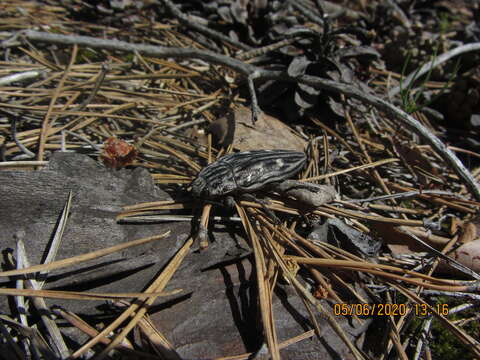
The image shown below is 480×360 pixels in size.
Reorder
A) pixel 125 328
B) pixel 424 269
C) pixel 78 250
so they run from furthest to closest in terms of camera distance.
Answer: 1. pixel 424 269
2. pixel 78 250
3. pixel 125 328

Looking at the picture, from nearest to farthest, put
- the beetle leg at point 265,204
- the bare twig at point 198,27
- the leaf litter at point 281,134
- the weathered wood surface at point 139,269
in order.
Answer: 1. the weathered wood surface at point 139,269
2. the leaf litter at point 281,134
3. the beetle leg at point 265,204
4. the bare twig at point 198,27

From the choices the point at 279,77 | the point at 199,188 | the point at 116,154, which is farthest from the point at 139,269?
the point at 279,77

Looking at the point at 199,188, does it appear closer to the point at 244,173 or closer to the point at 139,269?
the point at 244,173

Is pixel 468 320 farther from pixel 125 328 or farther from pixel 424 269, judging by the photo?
pixel 125 328

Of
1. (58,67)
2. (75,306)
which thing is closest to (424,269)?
(75,306)

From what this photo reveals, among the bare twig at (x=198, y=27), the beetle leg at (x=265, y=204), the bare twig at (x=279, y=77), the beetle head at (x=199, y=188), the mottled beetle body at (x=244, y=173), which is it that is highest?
the bare twig at (x=198, y=27)

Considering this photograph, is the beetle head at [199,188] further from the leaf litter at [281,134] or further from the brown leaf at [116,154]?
the brown leaf at [116,154]

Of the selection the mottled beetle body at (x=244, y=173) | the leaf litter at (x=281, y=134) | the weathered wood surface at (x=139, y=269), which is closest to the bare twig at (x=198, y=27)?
the leaf litter at (x=281, y=134)

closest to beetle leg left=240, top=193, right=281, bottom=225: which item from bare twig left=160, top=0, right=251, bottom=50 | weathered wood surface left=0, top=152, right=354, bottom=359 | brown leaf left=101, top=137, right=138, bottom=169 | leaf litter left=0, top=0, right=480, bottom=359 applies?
leaf litter left=0, top=0, right=480, bottom=359
